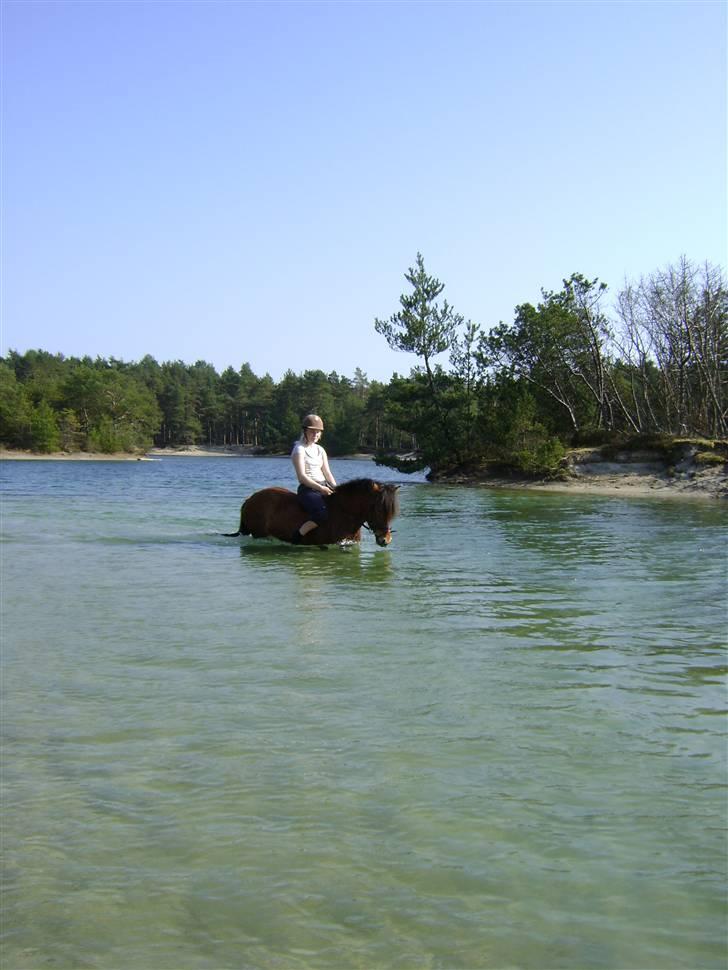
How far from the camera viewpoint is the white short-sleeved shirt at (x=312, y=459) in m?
14.1

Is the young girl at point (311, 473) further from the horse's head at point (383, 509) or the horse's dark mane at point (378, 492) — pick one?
the horse's head at point (383, 509)

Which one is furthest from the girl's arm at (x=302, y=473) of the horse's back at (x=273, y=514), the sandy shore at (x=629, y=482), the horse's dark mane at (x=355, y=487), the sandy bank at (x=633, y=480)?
the sandy bank at (x=633, y=480)

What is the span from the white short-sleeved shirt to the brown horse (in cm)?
43

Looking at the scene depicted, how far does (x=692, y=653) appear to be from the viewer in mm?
7074

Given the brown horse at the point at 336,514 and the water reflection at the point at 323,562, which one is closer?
the water reflection at the point at 323,562

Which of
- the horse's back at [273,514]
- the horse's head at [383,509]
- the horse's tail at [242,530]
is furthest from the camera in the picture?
the horse's tail at [242,530]

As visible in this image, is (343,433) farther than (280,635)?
Yes

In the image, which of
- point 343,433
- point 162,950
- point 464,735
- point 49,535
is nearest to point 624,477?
point 49,535

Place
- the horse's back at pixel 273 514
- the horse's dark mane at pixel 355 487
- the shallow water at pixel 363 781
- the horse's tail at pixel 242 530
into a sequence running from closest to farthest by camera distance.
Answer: the shallow water at pixel 363 781 → the horse's dark mane at pixel 355 487 → the horse's back at pixel 273 514 → the horse's tail at pixel 242 530

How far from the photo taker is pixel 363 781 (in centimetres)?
430

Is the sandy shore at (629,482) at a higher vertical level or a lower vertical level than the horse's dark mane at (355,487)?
lower

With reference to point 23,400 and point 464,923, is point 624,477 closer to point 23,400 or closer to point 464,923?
point 464,923

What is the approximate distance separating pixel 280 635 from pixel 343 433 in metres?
136

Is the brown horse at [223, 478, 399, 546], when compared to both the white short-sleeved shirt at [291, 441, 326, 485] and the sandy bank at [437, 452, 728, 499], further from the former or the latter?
the sandy bank at [437, 452, 728, 499]
